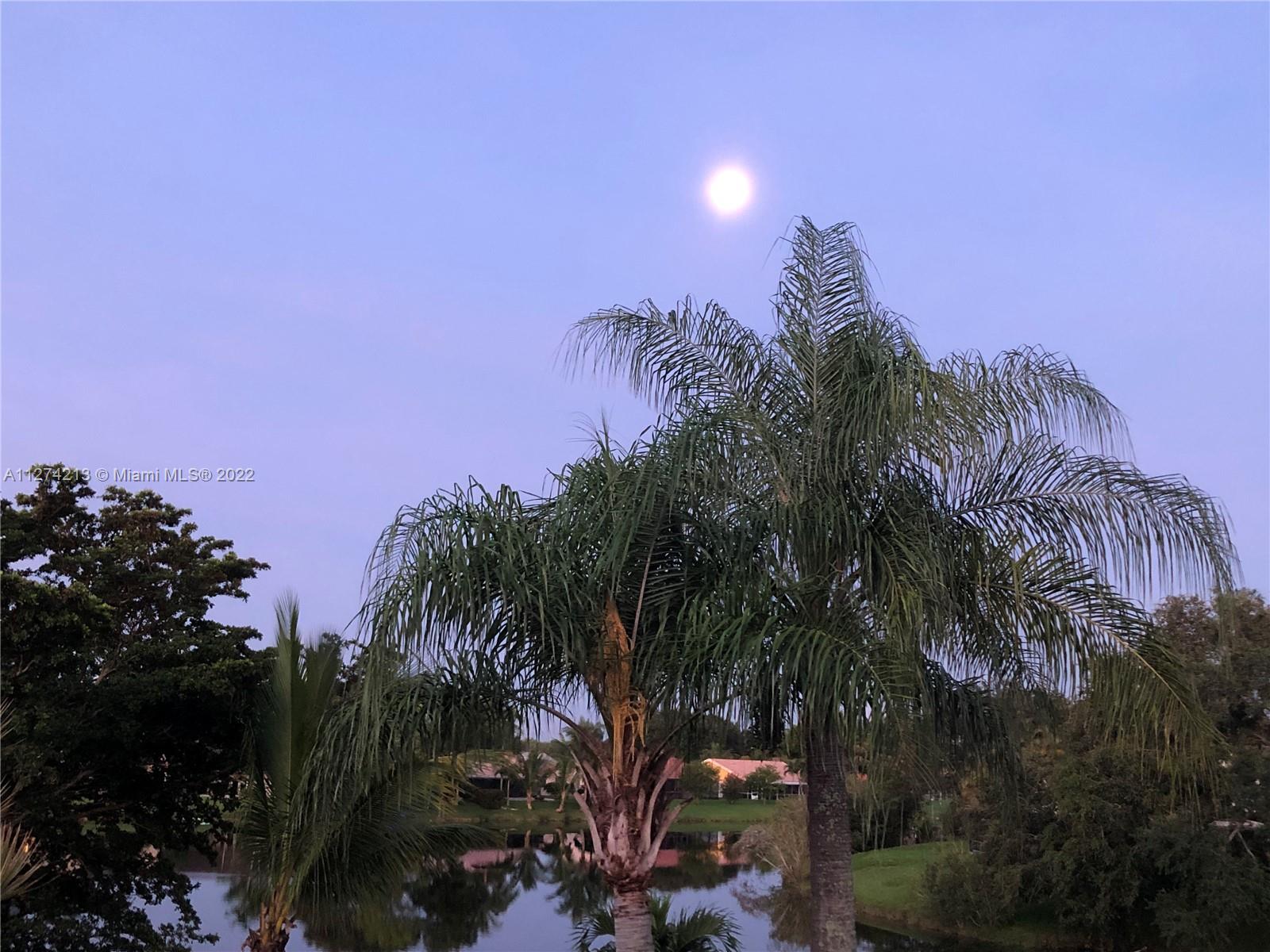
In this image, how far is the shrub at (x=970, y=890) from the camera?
21.8 metres

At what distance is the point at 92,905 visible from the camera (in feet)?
44.2

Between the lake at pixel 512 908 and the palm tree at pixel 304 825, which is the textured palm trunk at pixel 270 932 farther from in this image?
the lake at pixel 512 908

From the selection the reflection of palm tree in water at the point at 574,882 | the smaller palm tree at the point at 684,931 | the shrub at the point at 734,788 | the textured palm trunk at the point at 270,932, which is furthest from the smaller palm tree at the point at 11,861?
the shrub at the point at 734,788

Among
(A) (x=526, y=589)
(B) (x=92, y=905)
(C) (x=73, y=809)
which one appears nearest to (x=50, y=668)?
(C) (x=73, y=809)

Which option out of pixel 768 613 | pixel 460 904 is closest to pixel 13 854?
pixel 768 613

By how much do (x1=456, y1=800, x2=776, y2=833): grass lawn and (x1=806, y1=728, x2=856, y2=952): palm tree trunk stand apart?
3925 cm

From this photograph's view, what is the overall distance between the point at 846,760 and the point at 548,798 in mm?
48900

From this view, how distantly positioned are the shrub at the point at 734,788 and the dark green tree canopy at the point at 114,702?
47229 millimetres

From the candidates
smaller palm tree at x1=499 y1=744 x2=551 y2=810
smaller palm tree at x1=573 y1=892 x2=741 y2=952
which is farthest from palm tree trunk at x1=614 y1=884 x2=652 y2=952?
smaller palm tree at x1=499 y1=744 x2=551 y2=810

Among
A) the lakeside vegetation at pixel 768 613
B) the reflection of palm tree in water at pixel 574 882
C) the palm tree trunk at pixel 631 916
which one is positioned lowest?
the reflection of palm tree in water at pixel 574 882

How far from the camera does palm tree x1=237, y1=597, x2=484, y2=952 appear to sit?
11000 millimetres

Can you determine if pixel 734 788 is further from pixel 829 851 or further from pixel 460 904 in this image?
pixel 829 851

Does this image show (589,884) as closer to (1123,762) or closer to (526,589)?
(1123,762)

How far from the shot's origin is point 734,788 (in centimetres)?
6025
